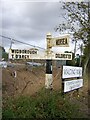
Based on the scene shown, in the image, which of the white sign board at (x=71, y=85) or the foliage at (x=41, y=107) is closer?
the foliage at (x=41, y=107)

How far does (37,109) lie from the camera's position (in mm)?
6895

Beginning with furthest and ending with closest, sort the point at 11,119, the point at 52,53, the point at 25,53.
Result: 1. the point at 52,53
2. the point at 25,53
3. the point at 11,119

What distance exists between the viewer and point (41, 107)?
23.0ft

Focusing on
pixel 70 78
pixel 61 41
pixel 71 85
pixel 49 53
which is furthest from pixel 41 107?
pixel 70 78

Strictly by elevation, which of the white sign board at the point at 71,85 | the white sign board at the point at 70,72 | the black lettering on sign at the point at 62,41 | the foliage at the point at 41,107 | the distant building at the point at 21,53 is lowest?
the foliage at the point at 41,107

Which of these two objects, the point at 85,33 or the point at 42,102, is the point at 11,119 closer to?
the point at 42,102

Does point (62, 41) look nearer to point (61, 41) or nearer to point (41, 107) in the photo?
point (61, 41)

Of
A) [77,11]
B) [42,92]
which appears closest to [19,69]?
[42,92]

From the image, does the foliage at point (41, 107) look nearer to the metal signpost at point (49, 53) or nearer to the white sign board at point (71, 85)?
the metal signpost at point (49, 53)

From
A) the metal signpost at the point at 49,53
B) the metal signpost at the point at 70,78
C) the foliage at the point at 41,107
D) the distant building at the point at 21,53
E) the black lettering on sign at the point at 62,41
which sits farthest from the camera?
the black lettering on sign at the point at 62,41

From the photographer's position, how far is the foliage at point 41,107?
645 cm

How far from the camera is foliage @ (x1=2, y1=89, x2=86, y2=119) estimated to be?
6445mm

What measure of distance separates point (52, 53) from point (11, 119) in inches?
154

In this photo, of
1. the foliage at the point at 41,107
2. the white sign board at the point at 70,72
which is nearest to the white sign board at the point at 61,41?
Answer: the white sign board at the point at 70,72
